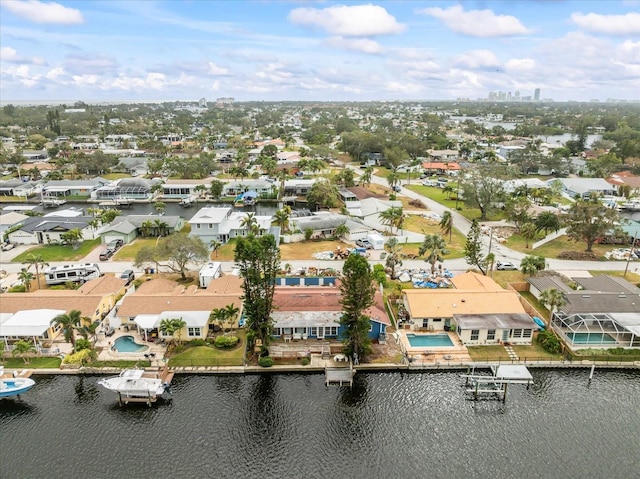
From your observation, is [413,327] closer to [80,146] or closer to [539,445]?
[539,445]

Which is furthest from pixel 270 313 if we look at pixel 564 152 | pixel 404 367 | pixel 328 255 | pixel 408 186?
pixel 564 152

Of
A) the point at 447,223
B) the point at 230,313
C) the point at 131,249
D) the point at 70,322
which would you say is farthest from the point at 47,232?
the point at 447,223

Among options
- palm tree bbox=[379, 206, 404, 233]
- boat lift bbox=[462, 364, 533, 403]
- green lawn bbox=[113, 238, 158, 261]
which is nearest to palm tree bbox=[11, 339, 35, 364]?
green lawn bbox=[113, 238, 158, 261]

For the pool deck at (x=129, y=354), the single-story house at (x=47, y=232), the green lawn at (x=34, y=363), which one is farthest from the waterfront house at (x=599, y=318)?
the single-story house at (x=47, y=232)

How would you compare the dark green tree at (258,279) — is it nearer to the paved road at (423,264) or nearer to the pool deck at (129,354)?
the pool deck at (129,354)

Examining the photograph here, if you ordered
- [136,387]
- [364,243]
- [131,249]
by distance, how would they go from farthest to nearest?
[364,243]
[131,249]
[136,387]

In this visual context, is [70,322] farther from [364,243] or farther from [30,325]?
[364,243]

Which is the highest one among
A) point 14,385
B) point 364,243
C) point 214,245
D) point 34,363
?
point 214,245

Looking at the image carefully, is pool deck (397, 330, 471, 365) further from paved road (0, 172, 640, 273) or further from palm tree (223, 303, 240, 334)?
paved road (0, 172, 640, 273)
